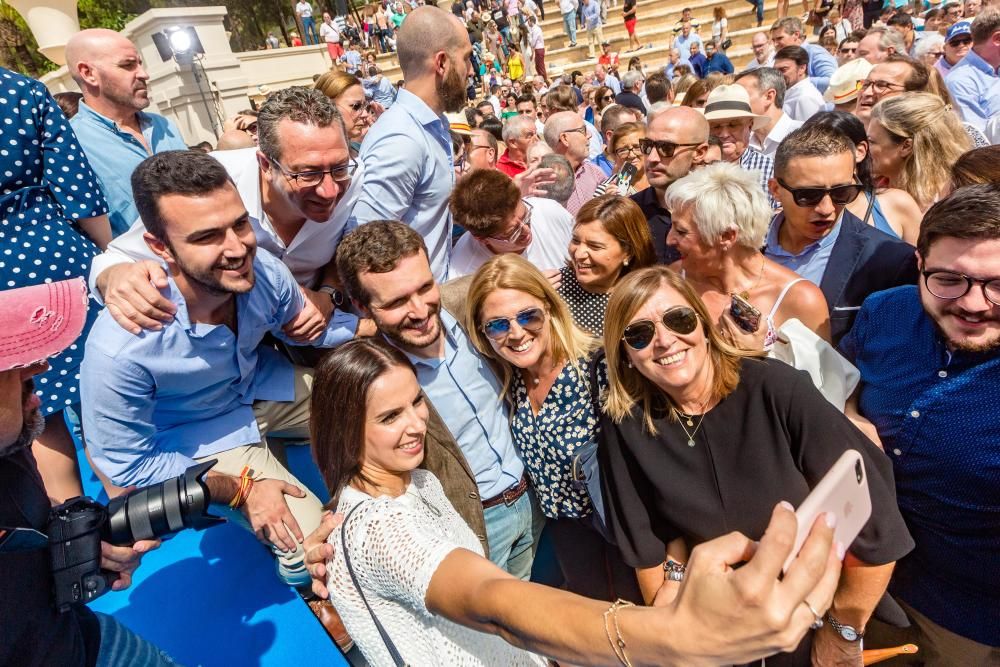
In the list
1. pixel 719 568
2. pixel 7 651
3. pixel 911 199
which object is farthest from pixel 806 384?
pixel 7 651

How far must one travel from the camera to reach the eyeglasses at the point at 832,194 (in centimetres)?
257

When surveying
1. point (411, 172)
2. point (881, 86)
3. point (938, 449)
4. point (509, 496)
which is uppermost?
point (411, 172)

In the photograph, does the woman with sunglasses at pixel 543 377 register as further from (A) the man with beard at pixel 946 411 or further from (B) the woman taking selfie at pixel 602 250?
(A) the man with beard at pixel 946 411

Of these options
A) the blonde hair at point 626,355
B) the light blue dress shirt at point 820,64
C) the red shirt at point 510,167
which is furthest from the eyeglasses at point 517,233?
the light blue dress shirt at point 820,64

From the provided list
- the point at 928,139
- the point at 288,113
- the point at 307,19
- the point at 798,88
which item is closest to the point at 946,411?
the point at 928,139

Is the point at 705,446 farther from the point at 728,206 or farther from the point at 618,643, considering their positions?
the point at 728,206

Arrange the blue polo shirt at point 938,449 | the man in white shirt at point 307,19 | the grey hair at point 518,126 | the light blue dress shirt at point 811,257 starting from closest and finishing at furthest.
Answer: the blue polo shirt at point 938,449, the light blue dress shirt at point 811,257, the grey hair at point 518,126, the man in white shirt at point 307,19

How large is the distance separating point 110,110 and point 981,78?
7257 mm

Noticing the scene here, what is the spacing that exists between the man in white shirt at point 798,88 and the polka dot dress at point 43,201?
6095 mm

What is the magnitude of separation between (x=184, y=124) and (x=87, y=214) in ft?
44.9

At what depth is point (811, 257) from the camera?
8.99ft

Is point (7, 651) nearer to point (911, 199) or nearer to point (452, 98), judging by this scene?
point (452, 98)

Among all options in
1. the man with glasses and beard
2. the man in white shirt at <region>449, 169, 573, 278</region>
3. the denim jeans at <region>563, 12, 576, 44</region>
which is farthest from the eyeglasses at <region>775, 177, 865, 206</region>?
the denim jeans at <region>563, 12, 576, 44</region>

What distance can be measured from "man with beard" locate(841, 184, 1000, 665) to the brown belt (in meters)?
1.41
